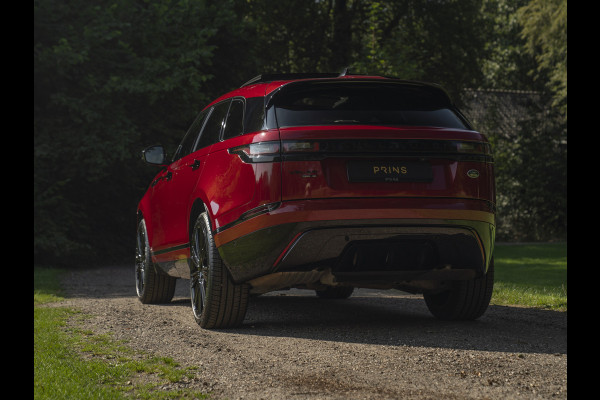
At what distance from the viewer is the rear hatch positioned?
5.82 meters

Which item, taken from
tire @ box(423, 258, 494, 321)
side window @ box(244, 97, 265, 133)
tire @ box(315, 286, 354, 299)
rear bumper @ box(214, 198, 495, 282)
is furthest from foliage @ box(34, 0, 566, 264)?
rear bumper @ box(214, 198, 495, 282)

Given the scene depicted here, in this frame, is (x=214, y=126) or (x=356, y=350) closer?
(x=356, y=350)

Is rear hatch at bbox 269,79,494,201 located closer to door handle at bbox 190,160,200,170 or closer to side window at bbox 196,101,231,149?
side window at bbox 196,101,231,149

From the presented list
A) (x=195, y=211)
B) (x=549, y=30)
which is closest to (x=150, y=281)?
(x=195, y=211)

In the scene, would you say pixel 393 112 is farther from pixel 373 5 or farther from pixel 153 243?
pixel 373 5

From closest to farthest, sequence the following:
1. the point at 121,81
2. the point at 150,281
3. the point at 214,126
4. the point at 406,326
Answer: the point at 406,326 < the point at 214,126 < the point at 150,281 < the point at 121,81

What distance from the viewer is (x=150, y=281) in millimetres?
9070

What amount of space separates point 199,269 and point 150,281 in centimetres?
225

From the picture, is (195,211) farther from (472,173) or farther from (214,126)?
(472,173)

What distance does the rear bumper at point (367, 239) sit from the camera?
5801 millimetres

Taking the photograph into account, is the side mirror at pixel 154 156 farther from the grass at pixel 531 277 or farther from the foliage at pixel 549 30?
the foliage at pixel 549 30

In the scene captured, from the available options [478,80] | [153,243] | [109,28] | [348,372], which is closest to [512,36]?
[478,80]
